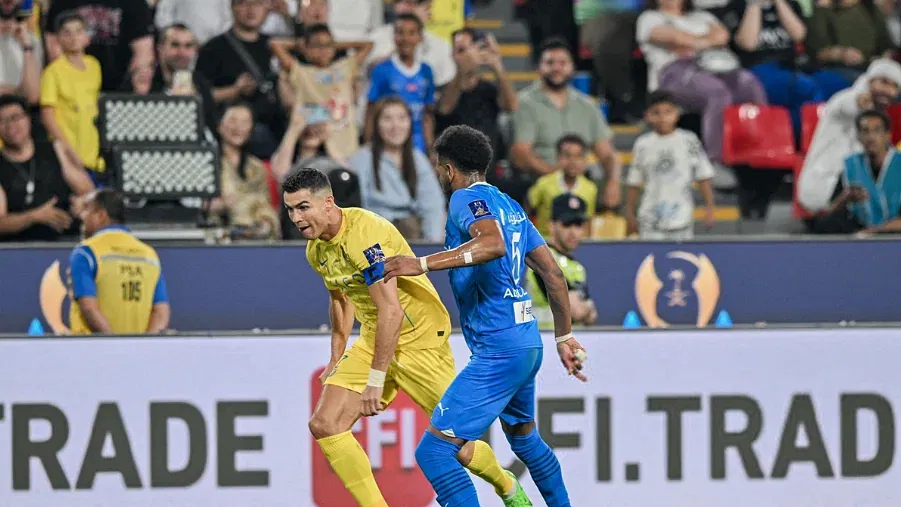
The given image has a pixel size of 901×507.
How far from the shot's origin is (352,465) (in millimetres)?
6309

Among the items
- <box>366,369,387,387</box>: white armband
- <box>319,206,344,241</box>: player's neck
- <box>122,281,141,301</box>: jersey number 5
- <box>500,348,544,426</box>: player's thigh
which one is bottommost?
<box>500,348,544,426</box>: player's thigh

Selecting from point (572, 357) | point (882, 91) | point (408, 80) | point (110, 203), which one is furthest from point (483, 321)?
point (882, 91)

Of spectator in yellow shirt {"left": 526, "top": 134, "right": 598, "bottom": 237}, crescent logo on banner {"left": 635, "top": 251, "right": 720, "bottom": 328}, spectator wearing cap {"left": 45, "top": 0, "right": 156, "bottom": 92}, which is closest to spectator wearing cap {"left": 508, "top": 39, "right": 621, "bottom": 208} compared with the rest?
spectator in yellow shirt {"left": 526, "top": 134, "right": 598, "bottom": 237}

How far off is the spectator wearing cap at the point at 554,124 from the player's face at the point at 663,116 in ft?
1.53

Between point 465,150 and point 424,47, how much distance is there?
6.19m

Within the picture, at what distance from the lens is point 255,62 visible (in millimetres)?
11492

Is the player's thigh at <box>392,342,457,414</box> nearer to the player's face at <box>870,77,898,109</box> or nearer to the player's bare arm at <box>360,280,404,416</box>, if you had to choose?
the player's bare arm at <box>360,280,404,416</box>

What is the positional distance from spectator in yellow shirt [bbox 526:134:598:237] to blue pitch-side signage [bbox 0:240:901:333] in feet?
2.45

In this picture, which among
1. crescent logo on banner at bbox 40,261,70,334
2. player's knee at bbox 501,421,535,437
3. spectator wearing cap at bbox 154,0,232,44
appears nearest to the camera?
player's knee at bbox 501,421,535,437

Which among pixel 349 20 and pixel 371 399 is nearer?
pixel 371 399

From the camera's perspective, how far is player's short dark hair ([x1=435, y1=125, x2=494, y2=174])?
5871 mm

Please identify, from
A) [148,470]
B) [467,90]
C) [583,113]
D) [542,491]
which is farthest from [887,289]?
[148,470]

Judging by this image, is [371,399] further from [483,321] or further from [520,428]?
[520,428]

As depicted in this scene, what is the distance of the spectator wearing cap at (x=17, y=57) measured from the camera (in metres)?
10.9
